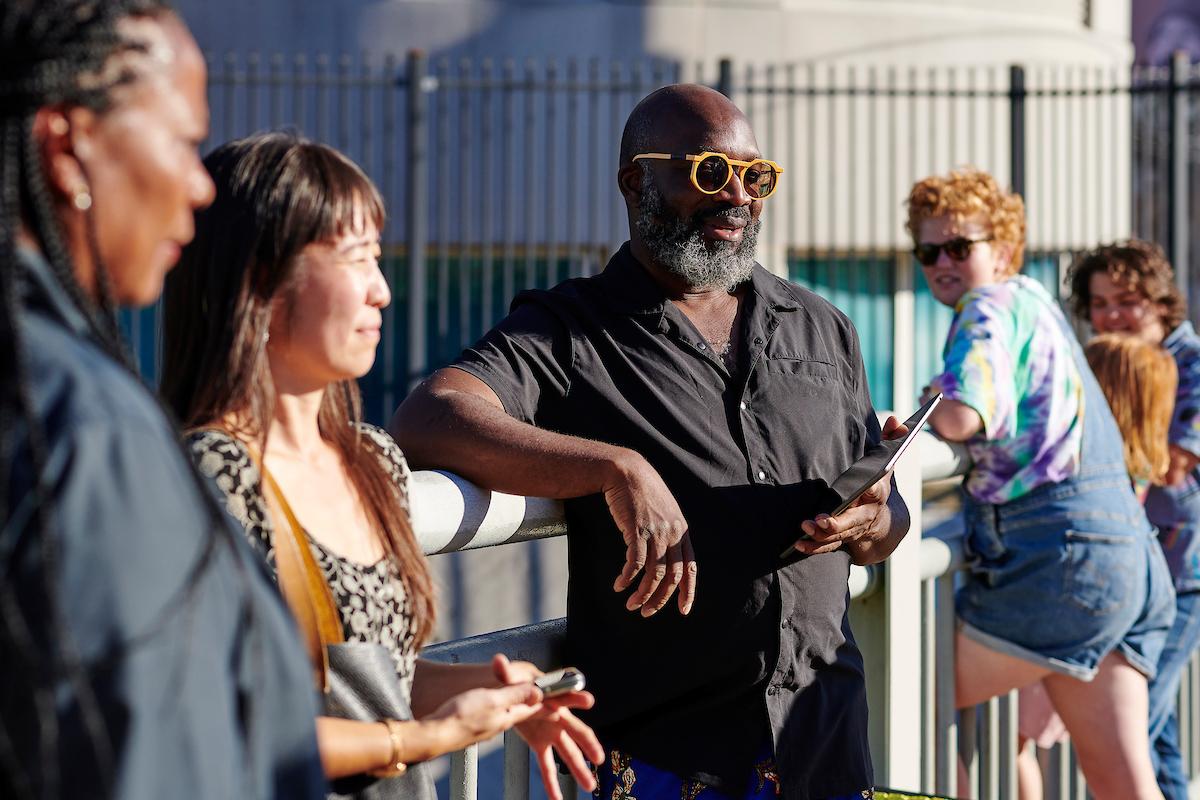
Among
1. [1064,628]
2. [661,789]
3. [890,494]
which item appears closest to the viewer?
[661,789]

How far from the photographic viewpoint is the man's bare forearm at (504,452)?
247 cm

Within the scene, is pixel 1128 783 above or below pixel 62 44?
below

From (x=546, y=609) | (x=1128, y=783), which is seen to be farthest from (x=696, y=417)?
(x=546, y=609)

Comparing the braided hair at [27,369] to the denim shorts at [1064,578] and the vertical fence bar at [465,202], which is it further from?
the vertical fence bar at [465,202]

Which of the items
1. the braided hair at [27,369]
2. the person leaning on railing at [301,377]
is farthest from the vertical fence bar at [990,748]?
the braided hair at [27,369]

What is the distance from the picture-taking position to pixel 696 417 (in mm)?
2754

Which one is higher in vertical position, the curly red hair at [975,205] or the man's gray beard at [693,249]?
the curly red hair at [975,205]

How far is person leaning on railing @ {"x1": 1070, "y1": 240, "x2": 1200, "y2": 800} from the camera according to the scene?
4375mm

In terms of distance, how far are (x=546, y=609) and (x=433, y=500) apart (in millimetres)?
5525

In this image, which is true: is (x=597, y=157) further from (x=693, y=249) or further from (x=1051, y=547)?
(x=693, y=249)

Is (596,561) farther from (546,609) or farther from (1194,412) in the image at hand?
(546,609)

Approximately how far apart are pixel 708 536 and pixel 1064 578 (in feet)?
5.06

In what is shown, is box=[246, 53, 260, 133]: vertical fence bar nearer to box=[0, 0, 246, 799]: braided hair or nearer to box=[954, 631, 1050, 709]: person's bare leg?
box=[954, 631, 1050, 709]: person's bare leg


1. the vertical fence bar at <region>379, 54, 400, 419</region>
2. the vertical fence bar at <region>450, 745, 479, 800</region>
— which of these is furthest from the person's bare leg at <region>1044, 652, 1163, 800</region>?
the vertical fence bar at <region>379, 54, 400, 419</region>
